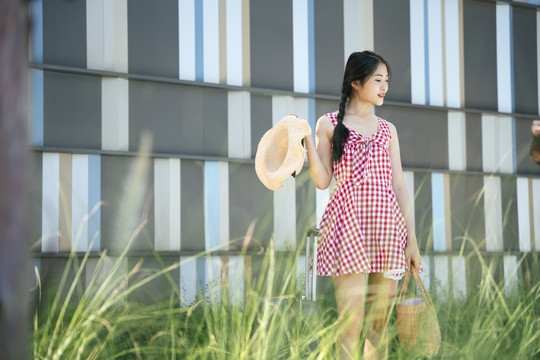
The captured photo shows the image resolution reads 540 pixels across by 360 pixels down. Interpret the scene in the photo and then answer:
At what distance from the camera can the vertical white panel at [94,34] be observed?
3816 millimetres

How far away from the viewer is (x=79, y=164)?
148 inches

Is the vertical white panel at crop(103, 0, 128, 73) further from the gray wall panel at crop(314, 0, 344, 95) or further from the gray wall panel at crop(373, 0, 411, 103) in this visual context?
the gray wall panel at crop(373, 0, 411, 103)

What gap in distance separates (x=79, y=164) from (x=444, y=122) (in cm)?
250

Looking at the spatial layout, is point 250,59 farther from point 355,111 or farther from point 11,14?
point 11,14

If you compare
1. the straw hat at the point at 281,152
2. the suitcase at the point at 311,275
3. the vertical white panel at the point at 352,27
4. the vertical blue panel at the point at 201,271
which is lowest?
the vertical blue panel at the point at 201,271

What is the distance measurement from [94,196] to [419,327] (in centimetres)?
206

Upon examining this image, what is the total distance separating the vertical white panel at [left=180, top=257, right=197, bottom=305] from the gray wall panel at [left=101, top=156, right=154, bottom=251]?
22cm

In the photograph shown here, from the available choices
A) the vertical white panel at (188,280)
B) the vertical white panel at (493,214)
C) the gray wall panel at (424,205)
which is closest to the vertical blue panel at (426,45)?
the gray wall panel at (424,205)

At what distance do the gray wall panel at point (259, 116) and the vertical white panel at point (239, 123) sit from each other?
0.03 m

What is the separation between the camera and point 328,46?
15.0 feet

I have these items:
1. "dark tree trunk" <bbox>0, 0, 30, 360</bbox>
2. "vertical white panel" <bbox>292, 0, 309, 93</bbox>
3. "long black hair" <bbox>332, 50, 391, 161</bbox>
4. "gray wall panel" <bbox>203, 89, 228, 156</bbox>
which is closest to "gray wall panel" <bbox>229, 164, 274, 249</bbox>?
"gray wall panel" <bbox>203, 89, 228, 156</bbox>

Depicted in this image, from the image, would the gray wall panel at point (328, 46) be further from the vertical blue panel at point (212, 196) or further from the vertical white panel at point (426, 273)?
the vertical white panel at point (426, 273)

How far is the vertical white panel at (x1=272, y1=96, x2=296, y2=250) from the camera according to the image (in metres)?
4.31

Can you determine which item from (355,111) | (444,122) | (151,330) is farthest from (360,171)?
(444,122)
